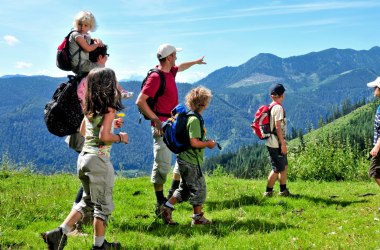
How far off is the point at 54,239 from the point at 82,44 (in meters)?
2.93

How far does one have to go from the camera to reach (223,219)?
767cm

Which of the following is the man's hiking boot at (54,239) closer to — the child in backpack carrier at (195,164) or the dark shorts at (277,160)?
the child in backpack carrier at (195,164)

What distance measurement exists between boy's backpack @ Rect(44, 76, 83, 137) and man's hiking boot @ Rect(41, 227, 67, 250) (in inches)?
58.6

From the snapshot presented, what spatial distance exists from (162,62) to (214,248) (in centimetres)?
362

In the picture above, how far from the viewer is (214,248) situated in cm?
584

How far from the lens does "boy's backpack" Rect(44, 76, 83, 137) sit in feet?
Answer: 19.9

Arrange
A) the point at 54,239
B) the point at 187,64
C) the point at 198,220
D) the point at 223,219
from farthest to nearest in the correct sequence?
the point at 187,64 → the point at 223,219 → the point at 198,220 → the point at 54,239

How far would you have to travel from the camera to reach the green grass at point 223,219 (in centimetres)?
609

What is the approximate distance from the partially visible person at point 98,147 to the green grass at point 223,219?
52cm

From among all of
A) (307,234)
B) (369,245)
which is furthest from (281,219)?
(369,245)

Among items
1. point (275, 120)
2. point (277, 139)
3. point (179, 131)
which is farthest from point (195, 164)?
point (277, 139)

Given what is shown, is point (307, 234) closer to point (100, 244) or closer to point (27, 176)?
point (100, 244)

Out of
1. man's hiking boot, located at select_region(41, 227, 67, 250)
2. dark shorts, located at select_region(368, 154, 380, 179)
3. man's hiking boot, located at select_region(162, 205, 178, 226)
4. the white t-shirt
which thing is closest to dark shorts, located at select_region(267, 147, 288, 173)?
the white t-shirt

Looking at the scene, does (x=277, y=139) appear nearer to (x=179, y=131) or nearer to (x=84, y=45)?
(x=179, y=131)
